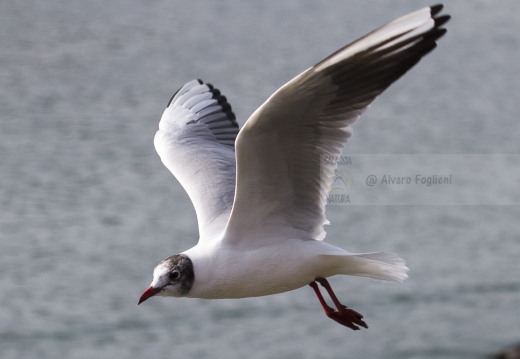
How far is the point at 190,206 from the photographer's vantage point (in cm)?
1611

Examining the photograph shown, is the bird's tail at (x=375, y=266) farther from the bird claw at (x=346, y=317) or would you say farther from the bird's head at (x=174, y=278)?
the bird's head at (x=174, y=278)

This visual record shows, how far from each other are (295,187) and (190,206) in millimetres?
10971

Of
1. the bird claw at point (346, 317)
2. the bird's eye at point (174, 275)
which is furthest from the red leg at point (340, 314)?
the bird's eye at point (174, 275)

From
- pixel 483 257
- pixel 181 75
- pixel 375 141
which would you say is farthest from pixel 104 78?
pixel 483 257

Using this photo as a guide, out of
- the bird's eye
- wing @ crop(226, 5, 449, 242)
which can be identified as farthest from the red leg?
the bird's eye

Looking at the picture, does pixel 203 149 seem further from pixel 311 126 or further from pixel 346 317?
pixel 311 126

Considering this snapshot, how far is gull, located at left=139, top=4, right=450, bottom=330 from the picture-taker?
4469 millimetres

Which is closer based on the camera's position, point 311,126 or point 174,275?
point 311,126

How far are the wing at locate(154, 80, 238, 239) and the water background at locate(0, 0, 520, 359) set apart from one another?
24.6 ft

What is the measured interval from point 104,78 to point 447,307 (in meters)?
7.89

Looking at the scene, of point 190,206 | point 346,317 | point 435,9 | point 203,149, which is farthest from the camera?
point 190,206

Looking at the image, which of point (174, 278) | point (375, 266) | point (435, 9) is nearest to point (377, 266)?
point (375, 266)

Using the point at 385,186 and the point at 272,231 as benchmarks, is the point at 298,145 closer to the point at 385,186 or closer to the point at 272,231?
the point at 272,231

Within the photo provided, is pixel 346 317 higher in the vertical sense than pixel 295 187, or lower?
Answer: lower
